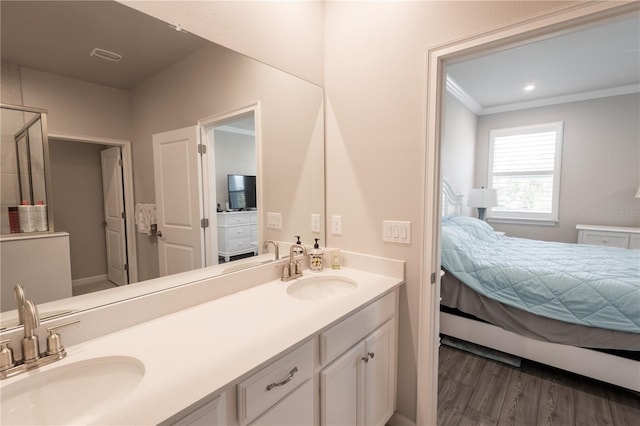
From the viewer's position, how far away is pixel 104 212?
1.06m

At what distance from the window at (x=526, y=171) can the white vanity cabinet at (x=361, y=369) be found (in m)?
4.17

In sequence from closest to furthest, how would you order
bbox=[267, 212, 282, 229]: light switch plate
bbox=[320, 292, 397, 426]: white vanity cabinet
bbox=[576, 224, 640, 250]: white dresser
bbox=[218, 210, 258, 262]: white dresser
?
bbox=[320, 292, 397, 426]: white vanity cabinet < bbox=[218, 210, 258, 262]: white dresser < bbox=[267, 212, 282, 229]: light switch plate < bbox=[576, 224, 640, 250]: white dresser

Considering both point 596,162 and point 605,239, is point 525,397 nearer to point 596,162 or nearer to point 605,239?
point 605,239

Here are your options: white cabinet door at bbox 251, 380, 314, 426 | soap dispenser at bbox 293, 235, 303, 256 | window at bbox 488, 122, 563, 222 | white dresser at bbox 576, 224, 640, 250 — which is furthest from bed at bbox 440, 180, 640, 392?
white cabinet door at bbox 251, 380, 314, 426

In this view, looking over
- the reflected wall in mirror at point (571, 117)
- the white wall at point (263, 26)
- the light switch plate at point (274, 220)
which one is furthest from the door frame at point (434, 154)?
the reflected wall in mirror at point (571, 117)

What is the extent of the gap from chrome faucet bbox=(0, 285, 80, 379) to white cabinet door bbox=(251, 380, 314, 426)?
618mm

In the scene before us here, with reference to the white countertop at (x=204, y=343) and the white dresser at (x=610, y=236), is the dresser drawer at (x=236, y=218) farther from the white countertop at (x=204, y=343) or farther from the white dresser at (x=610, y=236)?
the white dresser at (x=610, y=236)

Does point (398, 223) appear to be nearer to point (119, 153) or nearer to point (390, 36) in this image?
point (390, 36)

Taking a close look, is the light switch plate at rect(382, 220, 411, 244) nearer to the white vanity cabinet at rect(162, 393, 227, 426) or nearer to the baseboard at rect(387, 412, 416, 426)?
the baseboard at rect(387, 412, 416, 426)

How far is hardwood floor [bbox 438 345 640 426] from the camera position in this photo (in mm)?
1796

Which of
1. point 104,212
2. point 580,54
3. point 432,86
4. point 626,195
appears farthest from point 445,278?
point 626,195

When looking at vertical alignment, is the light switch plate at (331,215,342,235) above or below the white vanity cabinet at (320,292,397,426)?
above

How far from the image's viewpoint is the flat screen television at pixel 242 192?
1.52m

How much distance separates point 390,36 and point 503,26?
54cm
